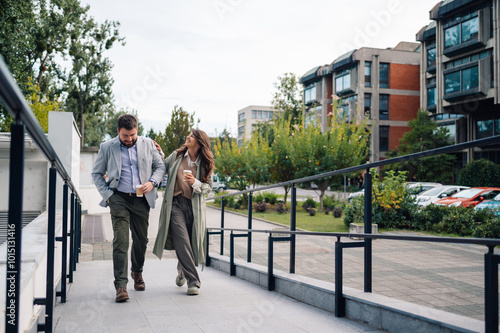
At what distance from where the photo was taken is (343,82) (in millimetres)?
48531

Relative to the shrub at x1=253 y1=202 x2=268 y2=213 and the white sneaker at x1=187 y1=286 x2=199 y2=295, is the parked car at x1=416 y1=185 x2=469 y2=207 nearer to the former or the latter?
the white sneaker at x1=187 y1=286 x2=199 y2=295

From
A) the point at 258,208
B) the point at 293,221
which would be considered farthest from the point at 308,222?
the point at 293,221

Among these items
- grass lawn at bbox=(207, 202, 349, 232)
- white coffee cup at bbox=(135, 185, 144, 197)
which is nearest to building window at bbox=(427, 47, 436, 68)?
grass lawn at bbox=(207, 202, 349, 232)

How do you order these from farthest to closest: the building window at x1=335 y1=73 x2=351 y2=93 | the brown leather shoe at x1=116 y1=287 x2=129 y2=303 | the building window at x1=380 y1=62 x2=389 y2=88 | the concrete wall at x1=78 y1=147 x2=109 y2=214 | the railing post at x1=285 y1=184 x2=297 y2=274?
the building window at x1=335 y1=73 x2=351 y2=93
the building window at x1=380 y1=62 x2=389 y2=88
the concrete wall at x1=78 y1=147 x2=109 y2=214
the railing post at x1=285 y1=184 x2=297 y2=274
the brown leather shoe at x1=116 y1=287 x2=129 y2=303

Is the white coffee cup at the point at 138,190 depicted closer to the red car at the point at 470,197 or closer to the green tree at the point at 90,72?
the red car at the point at 470,197

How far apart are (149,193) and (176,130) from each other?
34480 mm

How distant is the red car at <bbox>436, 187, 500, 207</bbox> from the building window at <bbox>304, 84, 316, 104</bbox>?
172 feet

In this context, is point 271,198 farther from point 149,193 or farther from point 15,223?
point 15,223

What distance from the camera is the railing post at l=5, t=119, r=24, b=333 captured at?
1.57 meters

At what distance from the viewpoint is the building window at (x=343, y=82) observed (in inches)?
1872

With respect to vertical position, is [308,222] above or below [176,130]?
below

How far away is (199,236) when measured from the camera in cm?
483

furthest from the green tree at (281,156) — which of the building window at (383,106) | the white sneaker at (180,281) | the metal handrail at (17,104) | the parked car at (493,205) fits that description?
the building window at (383,106)

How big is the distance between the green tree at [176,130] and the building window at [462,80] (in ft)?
65.2
